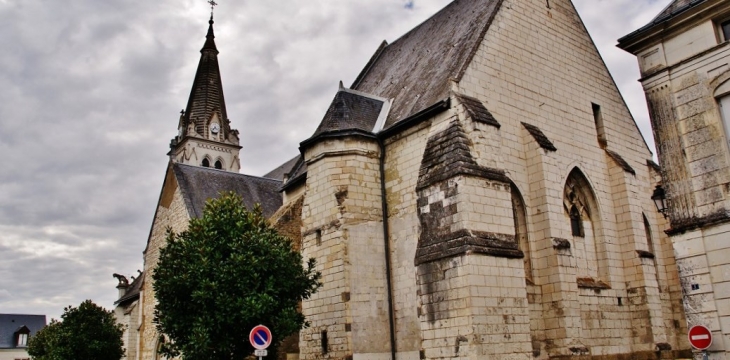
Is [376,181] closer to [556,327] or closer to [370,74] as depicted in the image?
[556,327]

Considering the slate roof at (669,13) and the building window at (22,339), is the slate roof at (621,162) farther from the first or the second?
the building window at (22,339)

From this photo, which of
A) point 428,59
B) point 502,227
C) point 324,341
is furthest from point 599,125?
point 324,341

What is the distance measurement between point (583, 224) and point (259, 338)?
8.88m

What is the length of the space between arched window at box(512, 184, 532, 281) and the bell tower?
100 feet

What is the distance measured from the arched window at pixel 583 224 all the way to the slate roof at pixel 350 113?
536cm

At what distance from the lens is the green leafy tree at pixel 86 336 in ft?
71.3

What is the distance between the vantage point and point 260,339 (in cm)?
972

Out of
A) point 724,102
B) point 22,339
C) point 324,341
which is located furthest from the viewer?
point 22,339

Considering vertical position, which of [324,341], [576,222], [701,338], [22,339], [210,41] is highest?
[210,41]

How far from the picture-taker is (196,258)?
12.2m

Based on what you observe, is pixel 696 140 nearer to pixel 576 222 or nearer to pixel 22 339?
pixel 576 222

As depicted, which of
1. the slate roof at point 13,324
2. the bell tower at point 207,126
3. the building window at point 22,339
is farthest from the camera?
the building window at point 22,339

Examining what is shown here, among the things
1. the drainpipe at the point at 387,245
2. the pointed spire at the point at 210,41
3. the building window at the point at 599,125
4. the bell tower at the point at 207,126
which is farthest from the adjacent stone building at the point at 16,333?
the building window at the point at 599,125

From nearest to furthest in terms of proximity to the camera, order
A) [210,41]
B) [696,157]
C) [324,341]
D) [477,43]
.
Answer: [696,157], [324,341], [477,43], [210,41]
